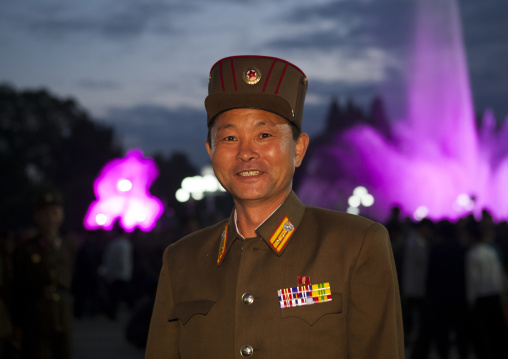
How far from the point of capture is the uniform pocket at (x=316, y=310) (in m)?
2.52

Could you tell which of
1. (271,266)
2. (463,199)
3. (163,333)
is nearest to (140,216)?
(463,199)

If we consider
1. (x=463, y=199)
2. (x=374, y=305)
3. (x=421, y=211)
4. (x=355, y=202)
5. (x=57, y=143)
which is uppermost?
(x=57, y=143)

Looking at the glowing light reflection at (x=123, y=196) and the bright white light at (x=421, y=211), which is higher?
the glowing light reflection at (x=123, y=196)

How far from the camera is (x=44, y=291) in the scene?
7648 millimetres

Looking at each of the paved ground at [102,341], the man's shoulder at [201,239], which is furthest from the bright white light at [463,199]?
the man's shoulder at [201,239]

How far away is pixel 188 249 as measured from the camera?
2.99m

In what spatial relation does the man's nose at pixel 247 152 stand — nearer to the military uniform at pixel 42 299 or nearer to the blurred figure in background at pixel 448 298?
the military uniform at pixel 42 299

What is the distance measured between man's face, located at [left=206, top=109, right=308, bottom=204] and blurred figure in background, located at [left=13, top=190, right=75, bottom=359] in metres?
5.47

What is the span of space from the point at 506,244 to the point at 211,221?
8.15m

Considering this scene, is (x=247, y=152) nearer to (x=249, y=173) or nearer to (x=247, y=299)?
(x=249, y=173)

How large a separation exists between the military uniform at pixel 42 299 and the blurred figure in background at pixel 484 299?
5.77 m

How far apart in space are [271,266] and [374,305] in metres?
0.45

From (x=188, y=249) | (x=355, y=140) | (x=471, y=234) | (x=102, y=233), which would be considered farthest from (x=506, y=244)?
(x=355, y=140)

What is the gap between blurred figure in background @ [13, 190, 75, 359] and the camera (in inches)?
295
